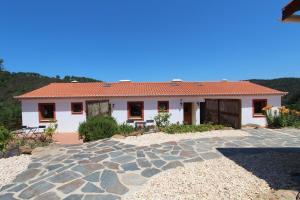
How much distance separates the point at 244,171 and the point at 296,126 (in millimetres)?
9801

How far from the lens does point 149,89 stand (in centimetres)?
1939

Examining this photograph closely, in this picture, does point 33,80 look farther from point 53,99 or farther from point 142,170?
point 142,170

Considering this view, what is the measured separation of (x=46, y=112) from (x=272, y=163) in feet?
52.0

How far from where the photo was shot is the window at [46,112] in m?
17.5

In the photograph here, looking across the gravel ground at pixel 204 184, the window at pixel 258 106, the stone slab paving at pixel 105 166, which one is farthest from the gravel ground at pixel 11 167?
the window at pixel 258 106

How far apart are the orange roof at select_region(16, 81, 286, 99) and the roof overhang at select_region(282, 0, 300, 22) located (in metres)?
13.0

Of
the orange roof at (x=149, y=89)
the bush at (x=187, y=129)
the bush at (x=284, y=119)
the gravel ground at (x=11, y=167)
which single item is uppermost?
the orange roof at (x=149, y=89)

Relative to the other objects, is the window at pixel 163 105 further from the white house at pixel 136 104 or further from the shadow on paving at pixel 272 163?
the shadow on paving at pixel 272 163

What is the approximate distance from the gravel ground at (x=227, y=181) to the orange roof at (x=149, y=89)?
11.6 meters

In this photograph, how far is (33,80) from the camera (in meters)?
38.2

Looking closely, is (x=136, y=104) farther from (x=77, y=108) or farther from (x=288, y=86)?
(x=288, y=86)

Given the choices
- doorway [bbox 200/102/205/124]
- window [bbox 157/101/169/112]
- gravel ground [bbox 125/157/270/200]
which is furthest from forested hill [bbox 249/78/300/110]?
gravel ground [bbox 125/157/270/200]

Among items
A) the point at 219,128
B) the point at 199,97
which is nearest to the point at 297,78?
the point at 199,97

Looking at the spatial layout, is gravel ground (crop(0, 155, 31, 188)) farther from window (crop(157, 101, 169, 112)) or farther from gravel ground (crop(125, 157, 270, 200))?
window (crop(157, 101, 169, 112))
